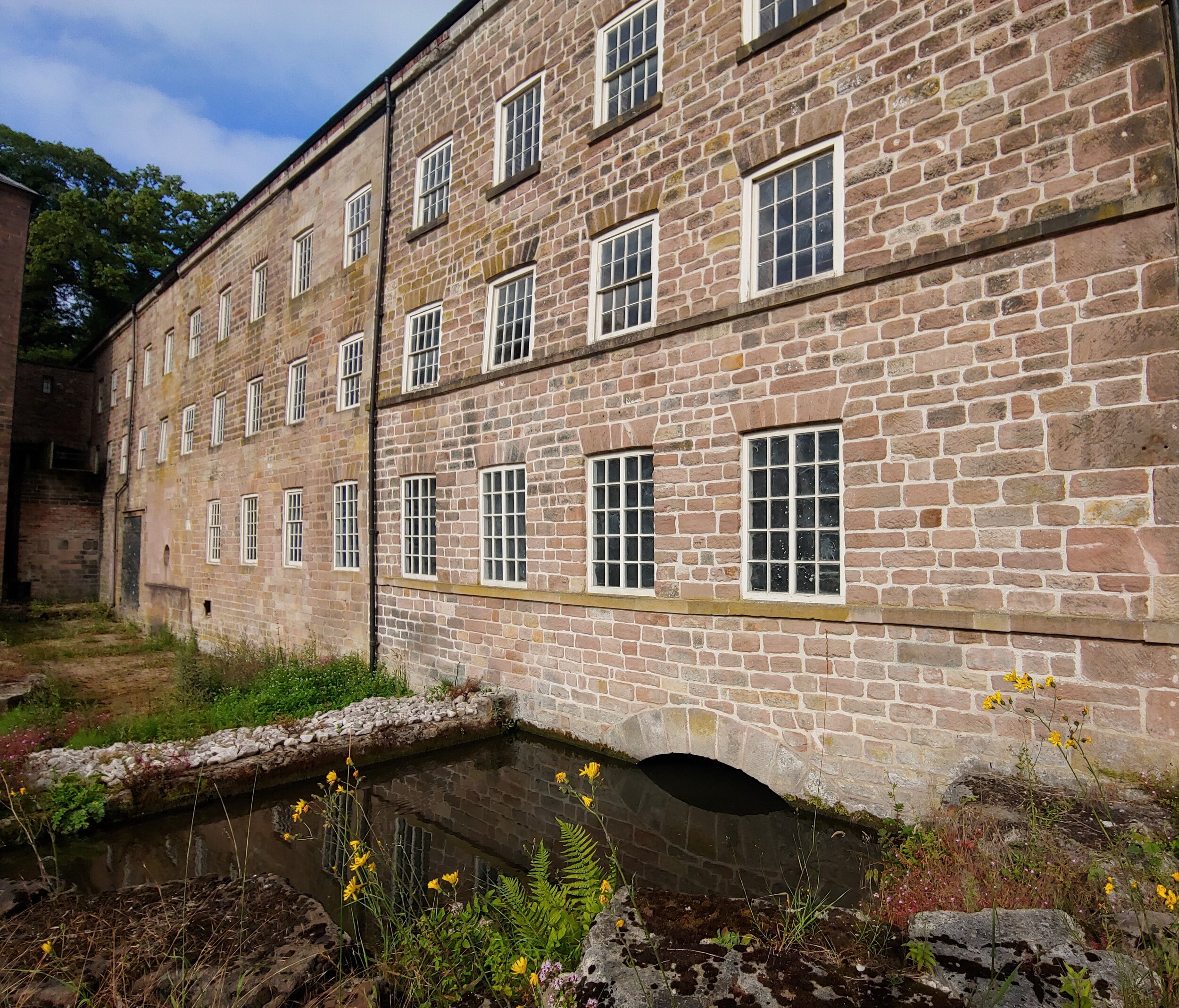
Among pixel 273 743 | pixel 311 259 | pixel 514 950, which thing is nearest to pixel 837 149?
pixel 514 950

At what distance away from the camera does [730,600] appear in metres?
7.06

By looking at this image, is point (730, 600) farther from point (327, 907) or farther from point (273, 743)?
point (273, 743)

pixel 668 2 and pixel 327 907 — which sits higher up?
pixel 668 2

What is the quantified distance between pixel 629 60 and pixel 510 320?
3.76 meters

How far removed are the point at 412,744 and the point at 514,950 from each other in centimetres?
563

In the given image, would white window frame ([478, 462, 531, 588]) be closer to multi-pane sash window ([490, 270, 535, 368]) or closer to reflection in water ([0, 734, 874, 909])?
multi-pane sash window ([490, 270, 535, 368])

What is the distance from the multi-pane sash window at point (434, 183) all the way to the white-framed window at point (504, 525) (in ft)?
16.1

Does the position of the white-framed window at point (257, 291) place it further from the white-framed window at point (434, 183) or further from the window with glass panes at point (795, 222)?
the window with glass panes at point (795, 222)

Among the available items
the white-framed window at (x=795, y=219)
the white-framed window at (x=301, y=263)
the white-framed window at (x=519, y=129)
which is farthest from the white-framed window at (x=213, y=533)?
the white-framed window at (x=795, y=219)

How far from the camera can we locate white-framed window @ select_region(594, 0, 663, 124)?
28.0ft

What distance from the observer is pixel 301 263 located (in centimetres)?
1605

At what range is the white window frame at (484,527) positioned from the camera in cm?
977

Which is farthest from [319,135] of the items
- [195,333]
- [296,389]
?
[195,333]

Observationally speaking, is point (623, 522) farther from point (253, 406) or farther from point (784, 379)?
point (253, 406)
